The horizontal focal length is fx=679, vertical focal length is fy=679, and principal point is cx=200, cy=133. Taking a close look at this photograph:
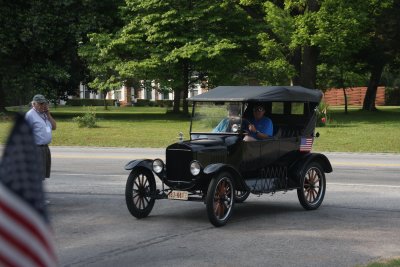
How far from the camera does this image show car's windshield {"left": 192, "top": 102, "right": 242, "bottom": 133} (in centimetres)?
1030

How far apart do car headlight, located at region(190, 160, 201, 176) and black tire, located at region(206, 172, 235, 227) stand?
0.39 m

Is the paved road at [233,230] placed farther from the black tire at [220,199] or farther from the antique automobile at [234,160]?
the antique automobile at [234,160]

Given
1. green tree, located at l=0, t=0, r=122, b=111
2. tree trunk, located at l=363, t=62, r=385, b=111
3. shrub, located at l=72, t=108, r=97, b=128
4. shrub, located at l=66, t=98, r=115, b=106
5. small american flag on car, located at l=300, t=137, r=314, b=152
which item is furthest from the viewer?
shrub, located at l=66, t=98, r=115, b=106

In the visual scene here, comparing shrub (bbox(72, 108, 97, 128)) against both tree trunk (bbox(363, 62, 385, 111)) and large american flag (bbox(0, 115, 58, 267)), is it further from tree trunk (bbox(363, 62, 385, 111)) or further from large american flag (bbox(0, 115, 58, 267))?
large american flag (bbox(0, 115, 58, 267))

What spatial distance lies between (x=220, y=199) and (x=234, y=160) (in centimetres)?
92

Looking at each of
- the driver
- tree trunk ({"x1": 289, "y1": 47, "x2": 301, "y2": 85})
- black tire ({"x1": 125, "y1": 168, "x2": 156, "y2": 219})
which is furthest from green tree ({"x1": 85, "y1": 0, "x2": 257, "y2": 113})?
black tire ({"x1": 125, "y1": 168, "x2": 156, "y2": 219})

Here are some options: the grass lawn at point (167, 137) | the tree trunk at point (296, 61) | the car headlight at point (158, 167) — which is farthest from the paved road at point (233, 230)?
the tree trunk at point (296, 61)

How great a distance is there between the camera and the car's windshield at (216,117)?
33.8 feet

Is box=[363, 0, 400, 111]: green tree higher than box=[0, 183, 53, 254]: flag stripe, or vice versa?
box=[363, 0, 400, 111]: green tree

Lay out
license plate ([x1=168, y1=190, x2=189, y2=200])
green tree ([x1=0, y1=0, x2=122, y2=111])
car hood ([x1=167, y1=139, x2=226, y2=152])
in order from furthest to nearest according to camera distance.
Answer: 1. green tree ([x1=0, y1=0, x2=122, y2=111])
2. car hood ([x1=167, y1=139, x2=226, y2=152])
3. license plate ([x1=168, y1=190, x2=189, y2=200])

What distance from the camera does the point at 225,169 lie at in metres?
9.09

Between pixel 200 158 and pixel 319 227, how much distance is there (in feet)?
6.09

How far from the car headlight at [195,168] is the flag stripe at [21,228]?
27.8ft

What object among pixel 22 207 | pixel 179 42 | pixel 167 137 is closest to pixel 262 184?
pixel 22 207
